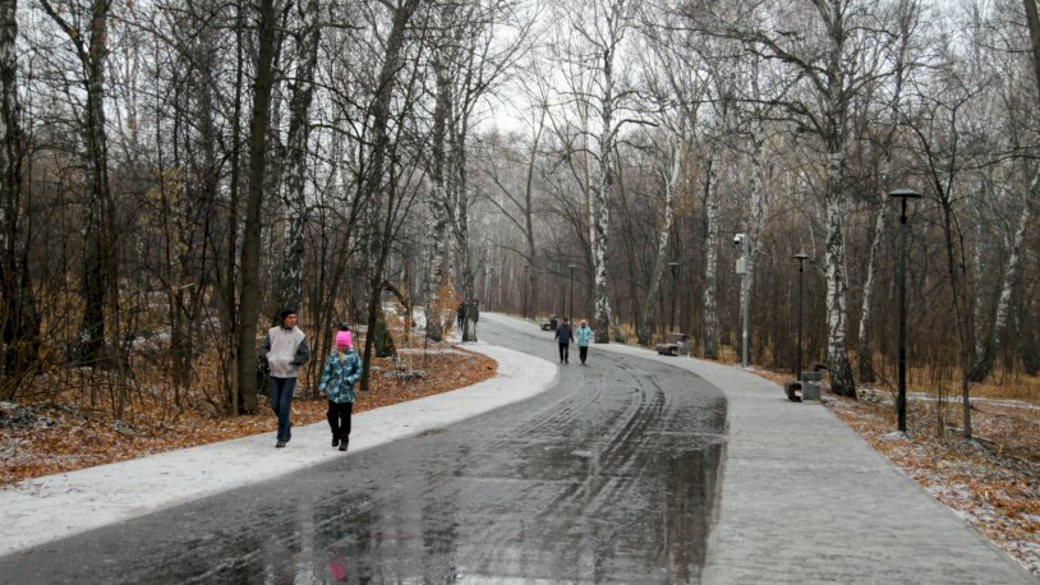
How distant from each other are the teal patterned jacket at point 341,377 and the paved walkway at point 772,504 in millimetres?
715

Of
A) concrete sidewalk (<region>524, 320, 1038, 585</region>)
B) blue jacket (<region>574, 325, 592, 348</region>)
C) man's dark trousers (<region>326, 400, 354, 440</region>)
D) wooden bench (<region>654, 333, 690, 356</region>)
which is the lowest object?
concrete sidewalk (<region>524, 320, 1038, 585</region>)

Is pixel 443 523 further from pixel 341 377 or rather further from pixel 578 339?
pixel 578 339

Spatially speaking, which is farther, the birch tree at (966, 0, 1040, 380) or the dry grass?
the birch tree at (966, 0, 1040, 380)

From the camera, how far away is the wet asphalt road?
579 centimetres

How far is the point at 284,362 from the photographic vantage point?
1118 centimetres

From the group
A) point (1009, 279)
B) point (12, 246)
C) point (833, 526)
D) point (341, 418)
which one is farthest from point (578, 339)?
point (833, 526)

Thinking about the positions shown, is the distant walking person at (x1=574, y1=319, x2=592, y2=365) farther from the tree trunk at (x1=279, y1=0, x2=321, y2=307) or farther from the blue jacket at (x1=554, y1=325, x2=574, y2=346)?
the tree trunk at (x1=279, y1=0, x2=321, y2=307)

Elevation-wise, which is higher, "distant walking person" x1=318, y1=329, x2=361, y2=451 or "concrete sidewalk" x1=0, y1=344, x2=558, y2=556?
"distant walking person" x1=318, y1=329, x2=361, y2=451

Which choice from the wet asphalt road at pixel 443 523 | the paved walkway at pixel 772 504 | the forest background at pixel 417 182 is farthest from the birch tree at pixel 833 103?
the wet asphalt road at pixel 443 523

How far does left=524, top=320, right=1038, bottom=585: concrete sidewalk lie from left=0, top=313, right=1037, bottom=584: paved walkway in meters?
0.01

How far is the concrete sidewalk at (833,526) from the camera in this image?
5.98 m

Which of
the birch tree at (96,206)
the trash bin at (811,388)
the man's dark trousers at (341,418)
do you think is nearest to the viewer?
the man's dark trousers at (341,418)

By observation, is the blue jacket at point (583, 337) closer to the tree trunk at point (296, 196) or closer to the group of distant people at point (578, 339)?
the group of distant people at point (578, 339)

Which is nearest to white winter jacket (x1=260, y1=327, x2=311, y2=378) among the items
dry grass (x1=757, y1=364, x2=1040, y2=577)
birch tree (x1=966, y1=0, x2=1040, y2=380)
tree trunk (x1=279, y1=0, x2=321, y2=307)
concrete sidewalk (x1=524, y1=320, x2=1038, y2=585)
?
tree trunk (x1=279, y1=0, x2=321, y2=307)
